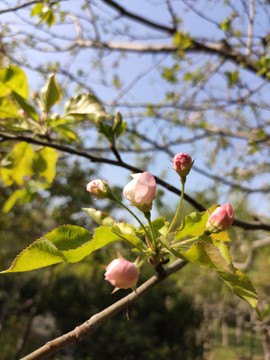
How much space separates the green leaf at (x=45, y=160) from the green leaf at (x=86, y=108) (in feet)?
0.63

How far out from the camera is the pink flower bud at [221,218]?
506 mm

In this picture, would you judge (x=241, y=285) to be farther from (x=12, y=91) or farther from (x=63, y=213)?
(x=63, y=213)

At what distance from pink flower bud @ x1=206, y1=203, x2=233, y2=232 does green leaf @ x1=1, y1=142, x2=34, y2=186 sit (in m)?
0.79

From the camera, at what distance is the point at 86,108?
98cm

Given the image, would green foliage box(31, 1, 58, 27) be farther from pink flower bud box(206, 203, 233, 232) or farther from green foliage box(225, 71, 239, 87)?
green foliage box(225, 71, 239, 87)

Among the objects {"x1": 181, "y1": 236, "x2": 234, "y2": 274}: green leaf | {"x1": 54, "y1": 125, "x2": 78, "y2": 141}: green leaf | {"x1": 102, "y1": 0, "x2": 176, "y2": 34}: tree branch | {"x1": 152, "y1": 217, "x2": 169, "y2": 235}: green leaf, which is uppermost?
{"x1": 102, "y1": 0, "x2": 176, "y2": 34}: tree branch

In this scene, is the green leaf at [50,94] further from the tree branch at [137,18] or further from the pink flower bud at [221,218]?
the tree branch at [137,18]

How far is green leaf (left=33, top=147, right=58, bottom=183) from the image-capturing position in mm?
1108

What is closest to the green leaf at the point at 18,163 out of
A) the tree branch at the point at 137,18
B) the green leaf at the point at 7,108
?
the green leaf at the point at 7,108

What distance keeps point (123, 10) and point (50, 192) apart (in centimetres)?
225

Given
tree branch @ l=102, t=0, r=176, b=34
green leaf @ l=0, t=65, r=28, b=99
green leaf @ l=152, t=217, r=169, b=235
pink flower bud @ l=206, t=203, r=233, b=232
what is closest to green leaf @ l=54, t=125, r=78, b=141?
green leaf @ l=0, t=65, r=28, b=99

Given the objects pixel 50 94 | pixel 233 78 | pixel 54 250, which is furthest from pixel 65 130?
pixel 233 78

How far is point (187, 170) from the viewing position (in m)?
0.57

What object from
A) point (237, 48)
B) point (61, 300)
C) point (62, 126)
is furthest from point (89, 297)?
point (62, 126)
